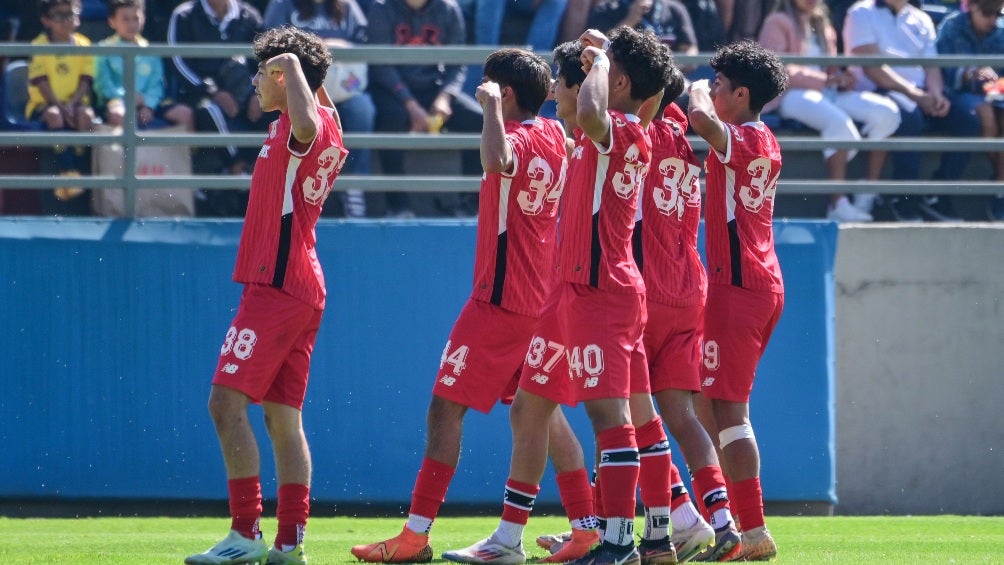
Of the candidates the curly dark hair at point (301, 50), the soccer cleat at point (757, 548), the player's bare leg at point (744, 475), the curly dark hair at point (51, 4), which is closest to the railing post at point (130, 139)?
the curly dark hair at point (51, 4)

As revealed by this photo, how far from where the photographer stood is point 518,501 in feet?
20.8

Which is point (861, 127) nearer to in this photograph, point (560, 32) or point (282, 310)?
point (560, 32)

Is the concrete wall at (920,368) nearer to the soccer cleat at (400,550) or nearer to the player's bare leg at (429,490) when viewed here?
the player's bare leg at (429,490)

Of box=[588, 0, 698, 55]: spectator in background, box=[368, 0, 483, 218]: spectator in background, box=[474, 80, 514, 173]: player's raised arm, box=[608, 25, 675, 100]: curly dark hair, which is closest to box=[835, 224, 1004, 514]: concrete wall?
box=[588, 0, 698, 55]: spectator in background

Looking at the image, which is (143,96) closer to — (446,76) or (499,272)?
(446,76)

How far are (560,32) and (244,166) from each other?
9.33 feet

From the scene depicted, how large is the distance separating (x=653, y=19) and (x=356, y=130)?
9.01ft

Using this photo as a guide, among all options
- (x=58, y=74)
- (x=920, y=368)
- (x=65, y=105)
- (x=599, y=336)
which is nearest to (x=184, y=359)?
(x=65, y=105)

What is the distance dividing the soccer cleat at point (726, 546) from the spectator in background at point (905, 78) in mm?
4337

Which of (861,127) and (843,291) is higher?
(861,127)

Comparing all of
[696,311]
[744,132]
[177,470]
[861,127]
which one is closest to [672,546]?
[696,311]

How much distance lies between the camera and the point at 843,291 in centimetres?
965

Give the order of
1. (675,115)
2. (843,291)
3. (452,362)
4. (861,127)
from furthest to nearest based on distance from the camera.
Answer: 1. (861,127)
2. (843,291)
3. (675,115)
4. (452,362)

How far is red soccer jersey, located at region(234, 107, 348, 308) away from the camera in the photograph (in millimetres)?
6012
